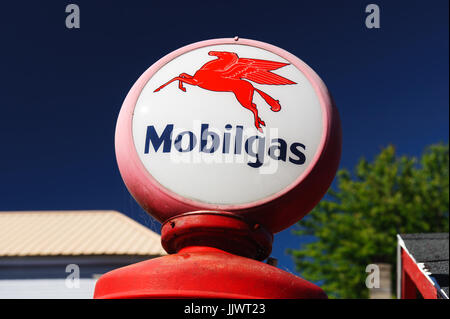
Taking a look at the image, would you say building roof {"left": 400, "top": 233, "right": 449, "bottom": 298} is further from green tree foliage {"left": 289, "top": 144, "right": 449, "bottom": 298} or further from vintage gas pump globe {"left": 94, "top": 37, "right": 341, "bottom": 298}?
green tree foliage {"left": 289, "top": 144, "right": 449, "bottom": 298}

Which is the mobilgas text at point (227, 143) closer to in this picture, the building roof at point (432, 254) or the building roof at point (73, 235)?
the building roof at point (432, 254)

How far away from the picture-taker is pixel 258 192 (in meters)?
1.86

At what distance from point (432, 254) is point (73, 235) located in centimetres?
1076

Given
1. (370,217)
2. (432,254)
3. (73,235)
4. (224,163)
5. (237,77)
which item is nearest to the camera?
(224,163)

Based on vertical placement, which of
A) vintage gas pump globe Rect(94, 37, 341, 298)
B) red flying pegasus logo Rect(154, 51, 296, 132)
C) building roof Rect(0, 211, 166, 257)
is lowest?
building roof Rect(0, 211, 166, 257)

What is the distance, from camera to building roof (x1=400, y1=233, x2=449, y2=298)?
374 centimetres

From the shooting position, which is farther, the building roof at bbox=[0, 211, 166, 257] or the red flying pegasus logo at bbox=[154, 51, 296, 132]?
the building roof at bbox=[0, 211, 166, 257]

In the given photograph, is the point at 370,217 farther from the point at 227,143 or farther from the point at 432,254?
the point at 227,143

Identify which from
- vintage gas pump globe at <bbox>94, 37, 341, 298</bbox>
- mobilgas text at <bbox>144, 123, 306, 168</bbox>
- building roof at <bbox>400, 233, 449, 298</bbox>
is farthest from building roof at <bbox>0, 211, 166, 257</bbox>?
mobilgas text at <bbox>144, 123, 306, 168</bbox>

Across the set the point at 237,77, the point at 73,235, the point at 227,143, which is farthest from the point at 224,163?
the point at 73,235

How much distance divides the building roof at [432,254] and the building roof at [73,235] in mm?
6629

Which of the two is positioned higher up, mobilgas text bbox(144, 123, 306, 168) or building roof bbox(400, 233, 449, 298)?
mobilgas text bbox(144, 123, 306, 168)

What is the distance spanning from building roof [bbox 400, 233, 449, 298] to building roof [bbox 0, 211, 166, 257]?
6629mm

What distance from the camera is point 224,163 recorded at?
184 cm
